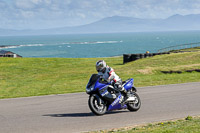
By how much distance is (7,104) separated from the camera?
1199 centimetres

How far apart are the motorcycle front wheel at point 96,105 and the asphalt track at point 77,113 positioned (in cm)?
17

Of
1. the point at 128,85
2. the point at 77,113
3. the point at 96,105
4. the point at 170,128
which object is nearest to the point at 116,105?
the point at 96,105

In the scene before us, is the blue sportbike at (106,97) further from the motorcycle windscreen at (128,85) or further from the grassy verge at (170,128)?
the grassy verge at (170,128)

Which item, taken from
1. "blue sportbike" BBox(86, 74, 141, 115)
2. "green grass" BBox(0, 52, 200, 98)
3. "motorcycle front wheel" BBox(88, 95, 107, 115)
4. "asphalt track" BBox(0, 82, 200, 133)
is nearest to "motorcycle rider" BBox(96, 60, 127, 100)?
"blue sportbike" BBox(86, 74, 141, 115)

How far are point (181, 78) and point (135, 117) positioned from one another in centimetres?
1082

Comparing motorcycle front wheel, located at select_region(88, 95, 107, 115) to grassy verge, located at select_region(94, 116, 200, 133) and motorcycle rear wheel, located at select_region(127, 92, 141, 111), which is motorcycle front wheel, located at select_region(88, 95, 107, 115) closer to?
motorcycle rear wheel, located at select_region(127, 92, 141, 111)

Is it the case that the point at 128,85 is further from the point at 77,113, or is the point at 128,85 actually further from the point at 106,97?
the point at 77,113

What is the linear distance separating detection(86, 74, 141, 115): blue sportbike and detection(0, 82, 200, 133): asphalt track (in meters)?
0.21

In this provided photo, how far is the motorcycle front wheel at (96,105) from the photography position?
9.27m

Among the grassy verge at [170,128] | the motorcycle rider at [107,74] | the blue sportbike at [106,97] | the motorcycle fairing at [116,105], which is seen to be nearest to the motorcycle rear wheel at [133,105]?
the blue sportbike at [106,97]

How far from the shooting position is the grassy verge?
276 inches

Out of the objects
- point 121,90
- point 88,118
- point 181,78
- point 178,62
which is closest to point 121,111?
point 121,90

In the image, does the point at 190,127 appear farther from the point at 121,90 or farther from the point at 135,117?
the point at 121,90

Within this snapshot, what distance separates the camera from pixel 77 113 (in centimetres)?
1002
